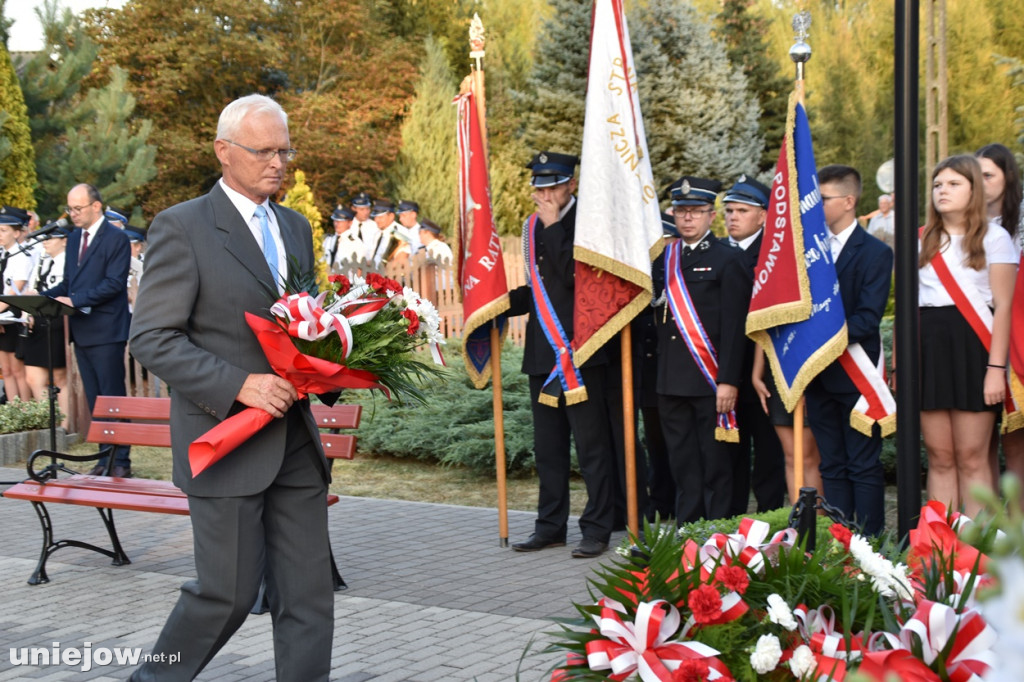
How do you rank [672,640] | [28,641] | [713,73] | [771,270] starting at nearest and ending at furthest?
1. [672,640]
2. [28,641]
3. [771,270]
4. [713,73]

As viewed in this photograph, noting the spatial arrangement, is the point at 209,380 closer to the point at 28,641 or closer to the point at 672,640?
the point at 672,640

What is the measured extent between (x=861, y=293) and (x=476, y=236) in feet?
7.55

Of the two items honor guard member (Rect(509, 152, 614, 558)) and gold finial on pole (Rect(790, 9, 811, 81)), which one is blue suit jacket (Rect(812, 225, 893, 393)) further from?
honor guard member (Rect(509, 152, 614, 558))

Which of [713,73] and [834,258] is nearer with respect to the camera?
[834,258]

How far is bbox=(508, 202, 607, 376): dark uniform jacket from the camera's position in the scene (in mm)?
7016

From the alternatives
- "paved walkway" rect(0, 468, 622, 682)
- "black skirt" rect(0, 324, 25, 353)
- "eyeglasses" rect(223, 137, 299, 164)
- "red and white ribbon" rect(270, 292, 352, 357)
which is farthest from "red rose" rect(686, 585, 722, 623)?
"black skirt" rect(0, 324, 25, 353)

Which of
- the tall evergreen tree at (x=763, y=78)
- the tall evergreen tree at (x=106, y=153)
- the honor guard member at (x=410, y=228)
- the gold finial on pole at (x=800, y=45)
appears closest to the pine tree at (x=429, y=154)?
the tall evergreen tree at (x=106, y=153)

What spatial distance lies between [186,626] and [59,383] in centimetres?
924

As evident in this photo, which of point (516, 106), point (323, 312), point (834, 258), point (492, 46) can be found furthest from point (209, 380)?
point (492, 46)

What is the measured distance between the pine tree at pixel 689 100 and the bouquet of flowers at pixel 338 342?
90.4ft

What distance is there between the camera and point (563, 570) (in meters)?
6.49

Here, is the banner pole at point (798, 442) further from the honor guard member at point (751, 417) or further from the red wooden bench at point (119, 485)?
the red wooden bench at point (119, 485)

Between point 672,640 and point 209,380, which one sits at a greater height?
point 209,380

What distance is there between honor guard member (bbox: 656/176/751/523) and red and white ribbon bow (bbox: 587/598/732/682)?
419cm
